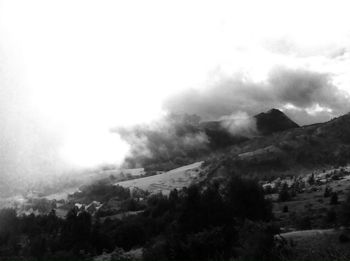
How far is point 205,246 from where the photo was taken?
54312 millimetres

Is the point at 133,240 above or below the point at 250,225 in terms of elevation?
below

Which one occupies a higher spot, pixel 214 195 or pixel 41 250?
pixel 214 195

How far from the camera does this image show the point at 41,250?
503ft

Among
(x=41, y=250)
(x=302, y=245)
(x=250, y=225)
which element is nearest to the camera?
(x=250, y=225)

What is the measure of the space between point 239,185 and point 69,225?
267 feet

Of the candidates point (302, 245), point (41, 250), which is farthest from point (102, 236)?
point (302, 245)

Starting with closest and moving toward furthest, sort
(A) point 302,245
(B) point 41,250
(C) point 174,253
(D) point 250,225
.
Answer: (C) point 174,253 < (D) point 250,225 < (A) point 302,245 < (B) point 41,250

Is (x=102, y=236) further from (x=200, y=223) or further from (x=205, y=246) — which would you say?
(x=205, y=246)

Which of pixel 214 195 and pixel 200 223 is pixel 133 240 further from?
pixel 200 223

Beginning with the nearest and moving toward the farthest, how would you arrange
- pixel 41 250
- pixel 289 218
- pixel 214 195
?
pixel 214 195 → pixel 41 250 → pixel 289 218

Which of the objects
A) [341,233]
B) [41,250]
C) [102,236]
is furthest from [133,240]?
[341,233]

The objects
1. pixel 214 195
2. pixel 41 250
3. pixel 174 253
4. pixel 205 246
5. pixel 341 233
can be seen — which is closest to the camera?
pixel 174 253

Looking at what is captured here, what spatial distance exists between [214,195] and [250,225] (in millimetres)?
70617

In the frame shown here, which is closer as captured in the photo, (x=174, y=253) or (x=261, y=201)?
(x=174, y=253)
